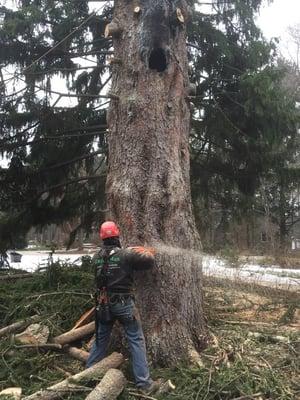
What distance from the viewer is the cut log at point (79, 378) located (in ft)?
17.6

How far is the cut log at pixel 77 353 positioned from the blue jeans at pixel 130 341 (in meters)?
0.30

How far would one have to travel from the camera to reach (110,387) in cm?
536

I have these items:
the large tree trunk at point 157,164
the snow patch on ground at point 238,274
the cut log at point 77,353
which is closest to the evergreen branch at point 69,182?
the large tree trunk at point 157,164

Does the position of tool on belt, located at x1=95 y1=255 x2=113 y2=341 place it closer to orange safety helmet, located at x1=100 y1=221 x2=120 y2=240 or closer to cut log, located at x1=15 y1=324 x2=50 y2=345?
orange safety helmet, located at x1=100 y1=221 x2=120 y2=240

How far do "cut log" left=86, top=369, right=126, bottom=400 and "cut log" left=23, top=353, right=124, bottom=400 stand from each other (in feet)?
0.71

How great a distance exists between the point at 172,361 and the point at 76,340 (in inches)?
55.1

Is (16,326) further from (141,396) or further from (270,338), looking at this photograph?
(270,338)

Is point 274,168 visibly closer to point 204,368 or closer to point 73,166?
point 73,166

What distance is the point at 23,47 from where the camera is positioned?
10477 millimetres

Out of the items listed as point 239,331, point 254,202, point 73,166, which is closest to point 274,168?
point 254,202

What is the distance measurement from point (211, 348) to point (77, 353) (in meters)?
1.66

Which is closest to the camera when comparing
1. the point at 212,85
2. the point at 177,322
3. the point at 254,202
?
the point at 177,322

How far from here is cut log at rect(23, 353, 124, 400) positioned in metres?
5.35

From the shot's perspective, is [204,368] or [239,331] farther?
[239,331]
